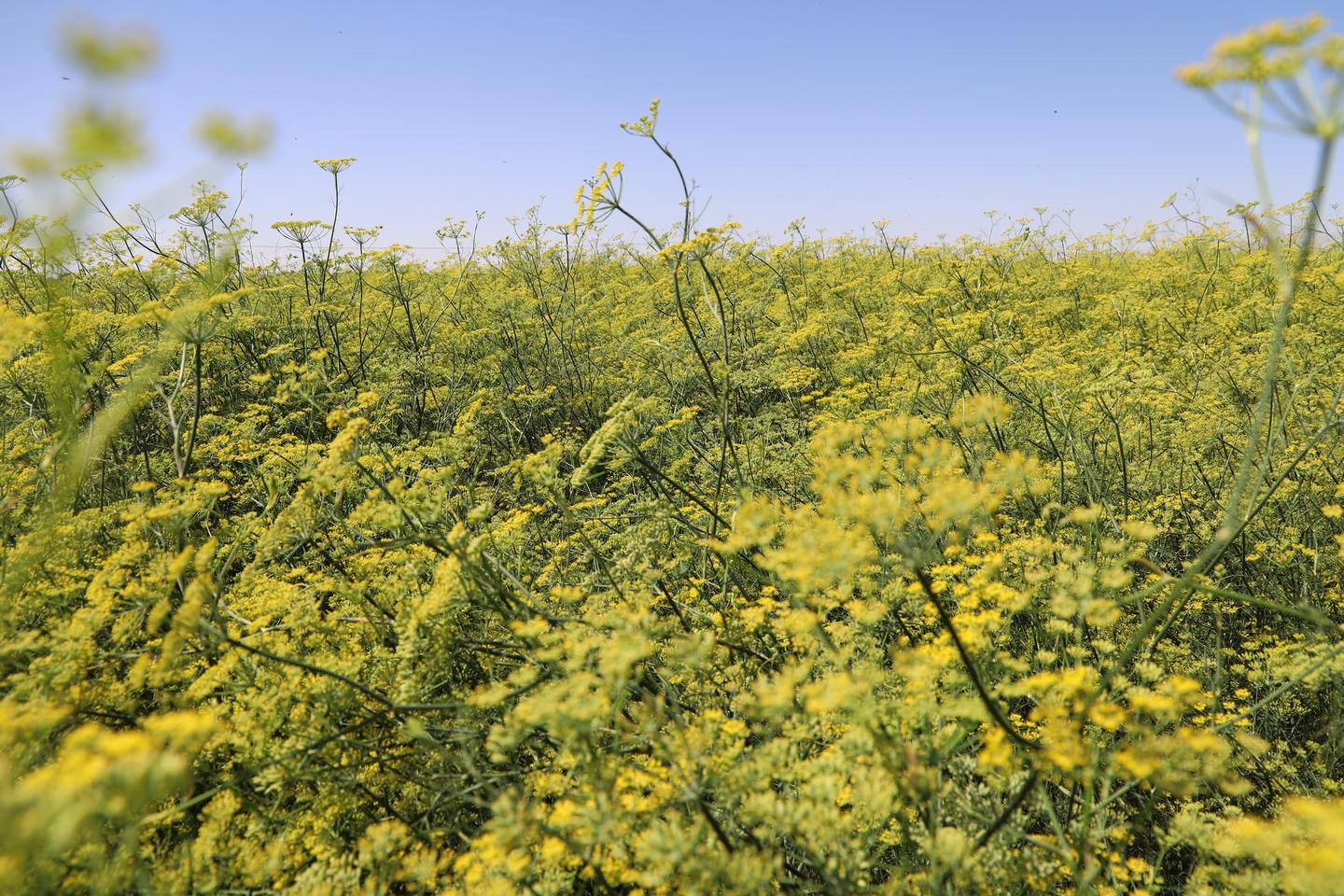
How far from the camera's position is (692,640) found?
204cm

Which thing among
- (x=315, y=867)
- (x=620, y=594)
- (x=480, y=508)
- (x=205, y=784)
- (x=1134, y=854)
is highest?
(x=480, y=508)

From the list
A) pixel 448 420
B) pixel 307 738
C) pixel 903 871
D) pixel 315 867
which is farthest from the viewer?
pixel 448 420

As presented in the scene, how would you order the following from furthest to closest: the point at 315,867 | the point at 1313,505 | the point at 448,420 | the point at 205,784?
1. the point at 448,420
2. the point at 1313,505
3. the point at 205,784
4. the point at 315,867

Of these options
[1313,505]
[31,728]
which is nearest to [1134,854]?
[1313,505]

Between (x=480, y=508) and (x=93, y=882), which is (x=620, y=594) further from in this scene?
(x=93, y=882)

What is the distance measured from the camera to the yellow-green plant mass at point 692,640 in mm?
1692

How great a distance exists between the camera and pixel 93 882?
175 cm

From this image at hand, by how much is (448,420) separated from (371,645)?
14.1 feet

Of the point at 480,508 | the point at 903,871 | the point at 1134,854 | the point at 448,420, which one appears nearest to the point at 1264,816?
the point at 1134,854

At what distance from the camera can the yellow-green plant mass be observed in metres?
1.69

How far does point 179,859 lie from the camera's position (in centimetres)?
237

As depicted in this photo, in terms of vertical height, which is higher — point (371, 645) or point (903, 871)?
point (371, 645)

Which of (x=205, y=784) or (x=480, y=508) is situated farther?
(x=205, y=784)

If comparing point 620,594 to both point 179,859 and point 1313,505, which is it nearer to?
Answer: point 179,859
